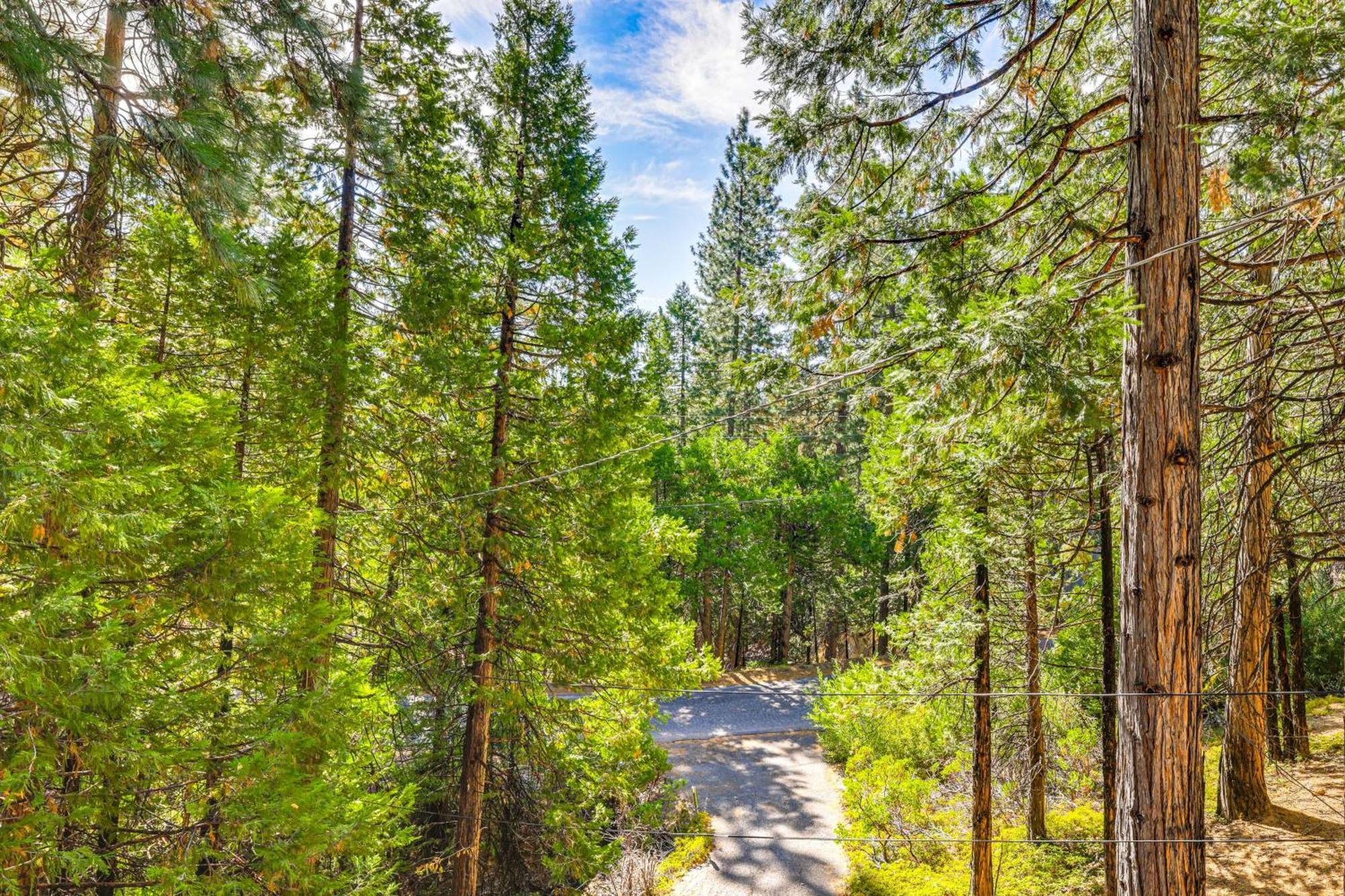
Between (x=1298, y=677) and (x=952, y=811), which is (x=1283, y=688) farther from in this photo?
(x=952, y=811)

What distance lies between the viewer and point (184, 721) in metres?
3.24

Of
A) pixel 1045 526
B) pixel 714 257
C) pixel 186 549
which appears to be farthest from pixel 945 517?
pixel 714 257

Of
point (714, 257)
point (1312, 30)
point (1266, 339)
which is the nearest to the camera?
point (1312, 30)

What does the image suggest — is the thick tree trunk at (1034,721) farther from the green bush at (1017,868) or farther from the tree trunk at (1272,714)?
the tree trunk at (1272,714)

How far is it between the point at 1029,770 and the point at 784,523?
12.0 metres

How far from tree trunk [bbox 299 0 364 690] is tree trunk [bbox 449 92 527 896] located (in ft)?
4.55

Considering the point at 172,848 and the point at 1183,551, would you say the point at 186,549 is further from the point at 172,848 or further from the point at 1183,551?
the point at 1183,551

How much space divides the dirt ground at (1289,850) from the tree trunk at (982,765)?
5.86ft

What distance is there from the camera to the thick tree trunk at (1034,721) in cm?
672

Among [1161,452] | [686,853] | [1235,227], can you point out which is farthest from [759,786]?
[1235,227]

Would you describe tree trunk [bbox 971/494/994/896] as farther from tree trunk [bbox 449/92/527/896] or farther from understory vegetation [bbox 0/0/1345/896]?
tree trunk [bbox 449/92/527/896]

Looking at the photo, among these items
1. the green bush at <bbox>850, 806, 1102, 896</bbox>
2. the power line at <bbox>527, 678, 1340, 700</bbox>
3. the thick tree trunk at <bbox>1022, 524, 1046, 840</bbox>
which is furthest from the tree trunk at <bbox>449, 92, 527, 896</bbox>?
the thick tree trunk at <bbox>1022, 524, 1046, 840</bbox>

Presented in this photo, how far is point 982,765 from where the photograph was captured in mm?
6211

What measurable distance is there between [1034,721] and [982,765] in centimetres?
115
